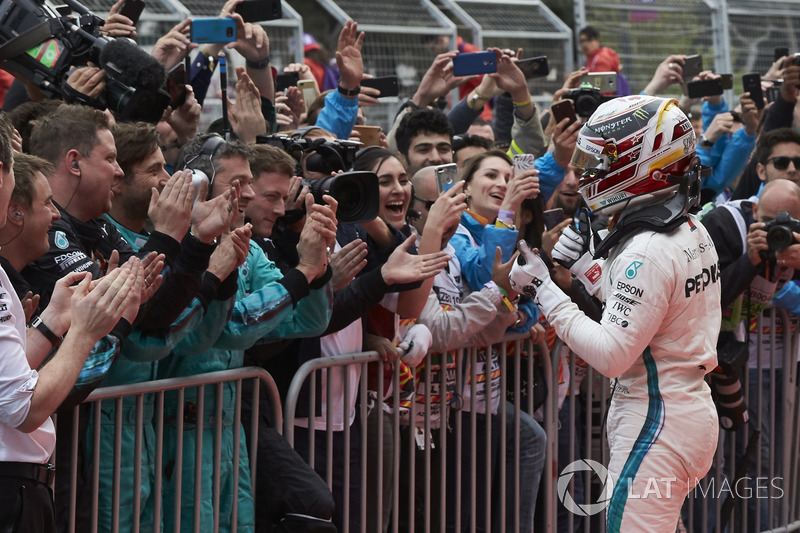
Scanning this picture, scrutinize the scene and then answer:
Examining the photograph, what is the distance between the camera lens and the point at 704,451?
13.1 ft

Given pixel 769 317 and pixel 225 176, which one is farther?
pixel 769 317

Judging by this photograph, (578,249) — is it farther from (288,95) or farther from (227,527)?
(288,95)

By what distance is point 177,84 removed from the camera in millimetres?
4820

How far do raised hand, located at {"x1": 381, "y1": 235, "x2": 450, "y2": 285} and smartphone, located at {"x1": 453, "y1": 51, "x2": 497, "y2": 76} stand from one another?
248cm

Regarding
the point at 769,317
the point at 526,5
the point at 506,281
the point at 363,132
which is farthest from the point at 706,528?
the point at 526,5

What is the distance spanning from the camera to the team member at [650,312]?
3883mm

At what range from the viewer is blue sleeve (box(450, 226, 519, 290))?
5090 millimetres

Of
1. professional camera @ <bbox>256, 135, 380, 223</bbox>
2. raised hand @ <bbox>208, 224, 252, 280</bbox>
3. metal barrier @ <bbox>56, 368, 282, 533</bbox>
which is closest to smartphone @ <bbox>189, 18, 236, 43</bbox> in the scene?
professional camera @ <bbox>256, 135, 380, 223</bbox>

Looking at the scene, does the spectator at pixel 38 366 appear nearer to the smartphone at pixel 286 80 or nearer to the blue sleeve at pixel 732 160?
the smartphone at pixel 286 80

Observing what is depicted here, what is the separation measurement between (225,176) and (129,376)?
0.85 metres

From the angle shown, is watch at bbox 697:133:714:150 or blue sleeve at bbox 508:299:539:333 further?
watch at bbox 697:133:714:150

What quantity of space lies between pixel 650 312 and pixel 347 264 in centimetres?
130

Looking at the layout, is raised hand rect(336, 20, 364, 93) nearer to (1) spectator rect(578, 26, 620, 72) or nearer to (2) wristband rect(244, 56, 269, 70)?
(2) wristband rect(244, 56, 269, 70)

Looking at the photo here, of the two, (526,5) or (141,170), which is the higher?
(526,5)
